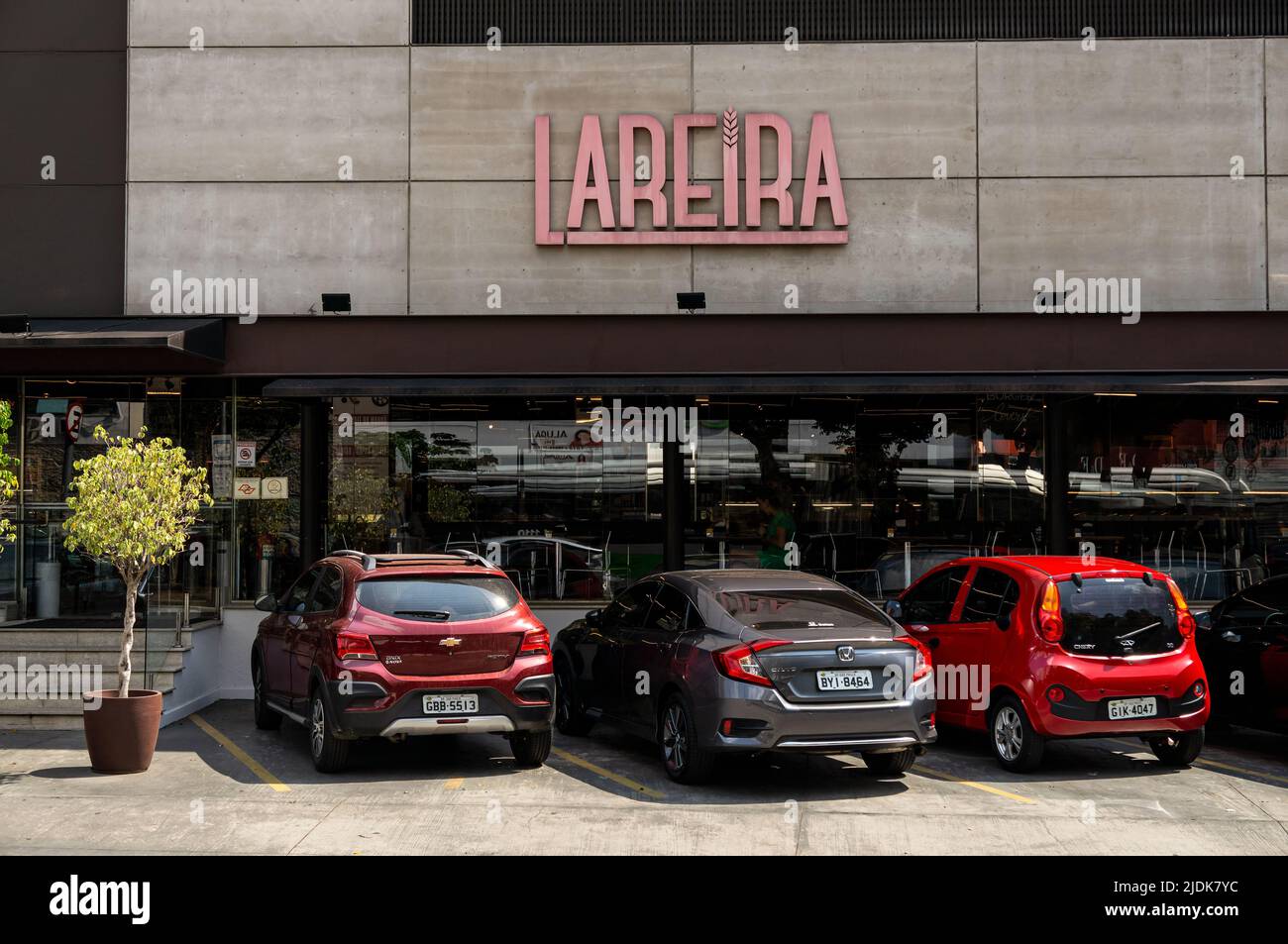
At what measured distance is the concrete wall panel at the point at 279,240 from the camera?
15234 millimetres

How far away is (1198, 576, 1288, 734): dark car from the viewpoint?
428 inches

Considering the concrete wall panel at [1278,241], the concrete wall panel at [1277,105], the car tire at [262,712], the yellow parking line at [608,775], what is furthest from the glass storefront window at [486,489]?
the concrete wall panel at [1277,105]

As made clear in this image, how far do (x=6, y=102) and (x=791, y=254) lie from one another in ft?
31.3

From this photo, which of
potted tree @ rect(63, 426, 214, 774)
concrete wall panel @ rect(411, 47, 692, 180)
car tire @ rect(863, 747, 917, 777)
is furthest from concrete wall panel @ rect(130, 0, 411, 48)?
car tire @ rect(863, 747, 917, 777)

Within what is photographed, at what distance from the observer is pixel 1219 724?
12.2 metres

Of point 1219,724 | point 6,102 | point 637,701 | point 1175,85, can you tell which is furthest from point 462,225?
point 1219,724

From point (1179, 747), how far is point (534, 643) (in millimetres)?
5442

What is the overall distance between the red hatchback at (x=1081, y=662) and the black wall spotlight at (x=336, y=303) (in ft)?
26.9

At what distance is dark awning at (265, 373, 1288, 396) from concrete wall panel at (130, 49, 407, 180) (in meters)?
2.63

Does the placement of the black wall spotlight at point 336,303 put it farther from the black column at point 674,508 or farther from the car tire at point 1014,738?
the car tire at point 1014,738

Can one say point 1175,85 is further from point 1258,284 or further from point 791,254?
point 791,254

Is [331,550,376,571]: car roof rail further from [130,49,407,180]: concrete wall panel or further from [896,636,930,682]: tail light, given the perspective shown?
[130,49,407,180]: concrete wall panel

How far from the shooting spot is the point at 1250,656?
442 inches
